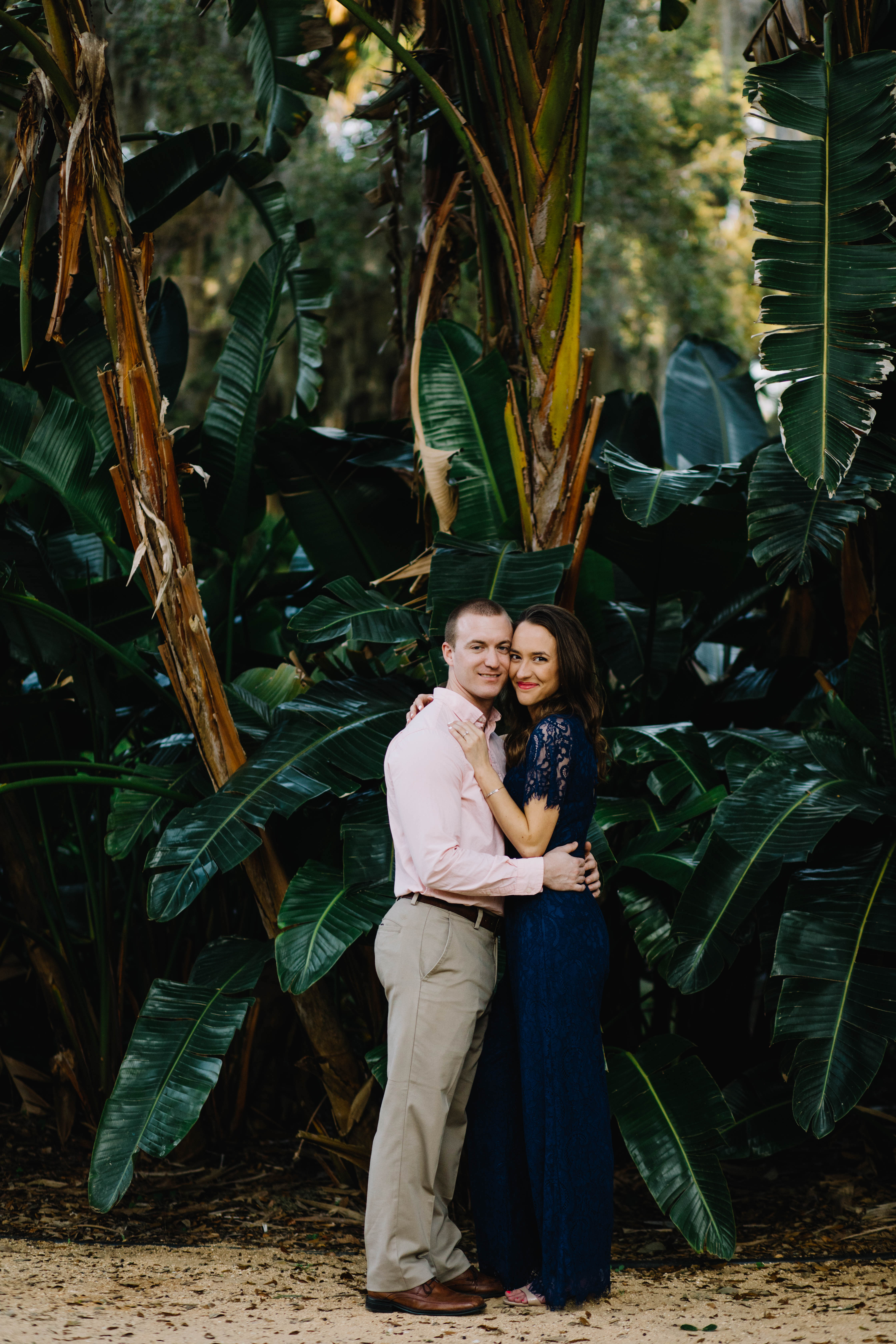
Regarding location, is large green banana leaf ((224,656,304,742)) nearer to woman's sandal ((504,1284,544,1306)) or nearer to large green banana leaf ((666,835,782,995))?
large green banana leaf ((666,835,782,995))

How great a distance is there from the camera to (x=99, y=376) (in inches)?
133

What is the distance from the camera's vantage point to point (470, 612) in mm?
2887

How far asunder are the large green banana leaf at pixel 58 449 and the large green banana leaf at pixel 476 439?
A: 1.18 meters

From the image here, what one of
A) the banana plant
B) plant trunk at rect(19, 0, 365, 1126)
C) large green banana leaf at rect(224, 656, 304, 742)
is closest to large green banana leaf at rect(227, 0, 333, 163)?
the banana plant

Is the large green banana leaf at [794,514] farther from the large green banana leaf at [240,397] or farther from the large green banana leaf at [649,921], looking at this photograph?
the large green banana leaf at [240,397]

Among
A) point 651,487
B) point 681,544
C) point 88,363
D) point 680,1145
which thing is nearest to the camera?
point 680,1145

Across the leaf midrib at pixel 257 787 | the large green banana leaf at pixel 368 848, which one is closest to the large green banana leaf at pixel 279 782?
the leaf midrib at pixel 257 787

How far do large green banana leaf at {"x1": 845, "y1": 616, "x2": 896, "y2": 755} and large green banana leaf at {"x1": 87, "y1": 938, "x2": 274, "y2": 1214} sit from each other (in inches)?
79.3

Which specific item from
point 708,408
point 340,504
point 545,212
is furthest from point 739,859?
point 708,408

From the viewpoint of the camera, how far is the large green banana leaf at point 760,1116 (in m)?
3.42

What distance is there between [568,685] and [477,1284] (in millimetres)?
1588

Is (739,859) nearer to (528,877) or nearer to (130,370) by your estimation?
(528,877)

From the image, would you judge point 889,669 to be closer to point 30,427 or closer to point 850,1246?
point 850,1246

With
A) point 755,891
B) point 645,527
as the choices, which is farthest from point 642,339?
point 755,891
